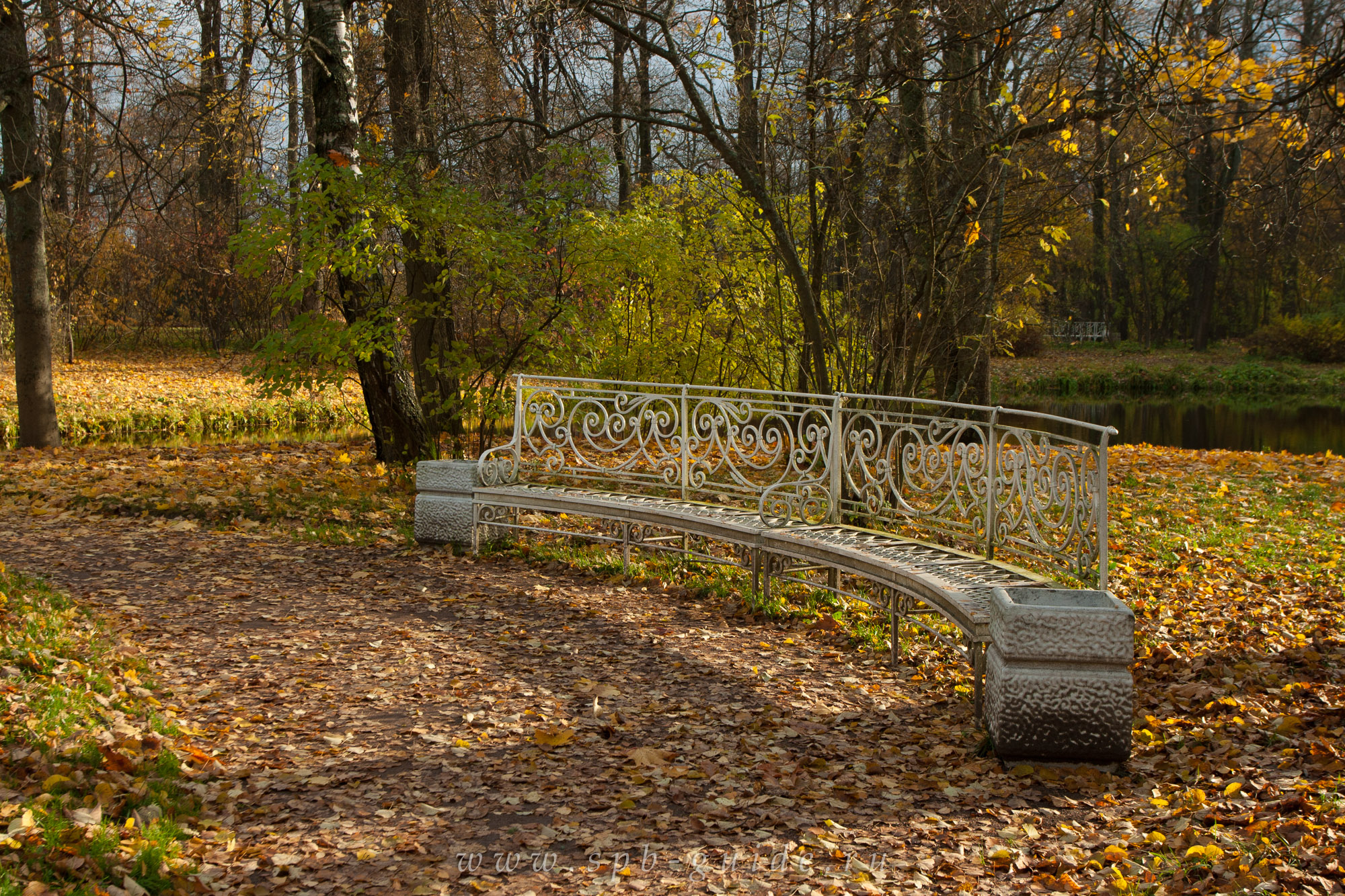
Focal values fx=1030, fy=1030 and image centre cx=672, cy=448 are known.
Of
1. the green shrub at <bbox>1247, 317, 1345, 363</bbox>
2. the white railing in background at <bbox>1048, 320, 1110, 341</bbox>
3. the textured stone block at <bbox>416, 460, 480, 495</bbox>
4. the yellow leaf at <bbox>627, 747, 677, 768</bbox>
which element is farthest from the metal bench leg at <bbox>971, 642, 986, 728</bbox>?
the white railing in background at <bbox>1048, 320, 1110, 341</bbox>

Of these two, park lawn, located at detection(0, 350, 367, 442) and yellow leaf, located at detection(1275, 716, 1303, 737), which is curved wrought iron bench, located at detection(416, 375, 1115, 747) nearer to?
yellow leaf, located at detection(1275, 716, 1303, 737)

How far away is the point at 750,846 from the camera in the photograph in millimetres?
2979

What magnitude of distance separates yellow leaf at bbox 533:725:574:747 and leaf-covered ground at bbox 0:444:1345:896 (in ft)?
0.09

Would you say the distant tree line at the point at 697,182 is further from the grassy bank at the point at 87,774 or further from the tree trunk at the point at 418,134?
the grassy bank at the point at 87,774

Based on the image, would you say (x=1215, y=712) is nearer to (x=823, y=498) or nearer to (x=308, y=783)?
(x=823, y=498)

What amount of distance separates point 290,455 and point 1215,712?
30.0 feet

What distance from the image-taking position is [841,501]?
554 cm

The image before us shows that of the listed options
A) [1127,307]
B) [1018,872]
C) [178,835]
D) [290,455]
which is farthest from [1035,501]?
[1127,307]

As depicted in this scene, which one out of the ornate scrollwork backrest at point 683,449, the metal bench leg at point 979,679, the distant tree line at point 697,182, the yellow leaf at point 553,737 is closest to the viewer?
the yellow leaf at point 553,737

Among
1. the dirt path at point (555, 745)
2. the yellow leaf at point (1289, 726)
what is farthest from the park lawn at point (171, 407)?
the yellow leaf at point (1289, 726)

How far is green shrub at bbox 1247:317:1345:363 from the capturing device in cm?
2558

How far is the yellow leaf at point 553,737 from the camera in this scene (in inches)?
149

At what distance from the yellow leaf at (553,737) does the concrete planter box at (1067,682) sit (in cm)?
155

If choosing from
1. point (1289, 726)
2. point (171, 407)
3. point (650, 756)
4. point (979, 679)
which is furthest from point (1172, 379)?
point (650, 756)
